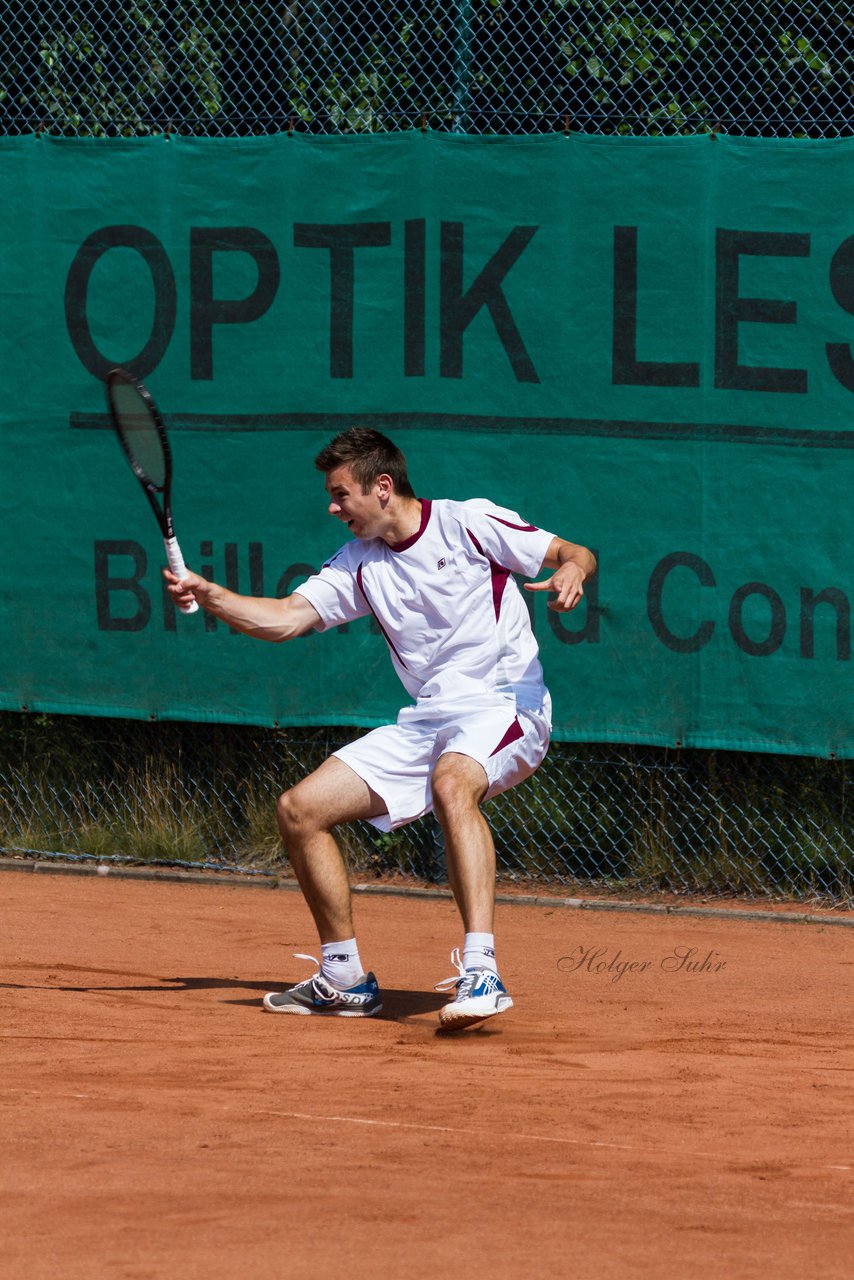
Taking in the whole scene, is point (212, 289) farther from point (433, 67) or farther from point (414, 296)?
point (433, 67)

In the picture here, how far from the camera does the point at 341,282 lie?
687 cm

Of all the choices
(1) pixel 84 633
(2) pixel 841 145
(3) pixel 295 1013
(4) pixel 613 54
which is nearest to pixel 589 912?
(3) pixel 295 1013

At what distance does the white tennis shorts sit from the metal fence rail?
180cm

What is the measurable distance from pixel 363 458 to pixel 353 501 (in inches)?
5.0

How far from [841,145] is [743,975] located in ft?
9.73

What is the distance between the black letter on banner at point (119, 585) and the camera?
7.13 m

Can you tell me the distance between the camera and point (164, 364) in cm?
709

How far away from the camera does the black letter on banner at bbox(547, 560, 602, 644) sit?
662 cm

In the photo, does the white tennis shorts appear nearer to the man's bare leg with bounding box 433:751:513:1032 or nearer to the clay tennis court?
the man's bare leg with bounding box 433:751:513:1032

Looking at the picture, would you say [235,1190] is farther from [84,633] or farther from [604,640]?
[84,633]

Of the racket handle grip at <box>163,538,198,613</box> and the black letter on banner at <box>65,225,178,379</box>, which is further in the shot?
the black letter on banner at <box>65,225,178,379</box>

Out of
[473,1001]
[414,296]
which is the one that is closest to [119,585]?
[414,296]

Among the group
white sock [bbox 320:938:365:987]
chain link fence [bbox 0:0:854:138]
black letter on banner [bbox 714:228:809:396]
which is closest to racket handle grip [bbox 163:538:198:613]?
white sock [bbox 320:938:365:987]

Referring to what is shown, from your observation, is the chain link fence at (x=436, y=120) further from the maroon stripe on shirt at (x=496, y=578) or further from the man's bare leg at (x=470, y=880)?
the man's bare leg at (x=470, y=880)
